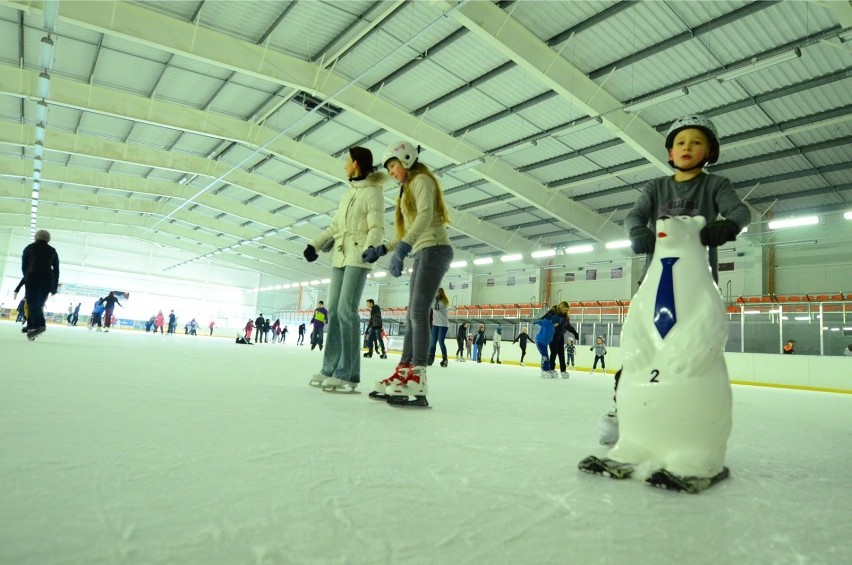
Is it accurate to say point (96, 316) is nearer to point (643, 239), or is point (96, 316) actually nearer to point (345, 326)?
point (345, 326)

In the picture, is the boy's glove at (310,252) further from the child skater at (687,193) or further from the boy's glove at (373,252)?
the child skater at (687,193)

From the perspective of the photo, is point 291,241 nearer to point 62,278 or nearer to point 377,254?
point 62,278

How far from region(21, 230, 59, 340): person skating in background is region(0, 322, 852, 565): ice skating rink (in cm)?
542

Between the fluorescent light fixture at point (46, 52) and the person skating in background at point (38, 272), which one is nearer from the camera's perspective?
the person skating in background at point (38, 272)

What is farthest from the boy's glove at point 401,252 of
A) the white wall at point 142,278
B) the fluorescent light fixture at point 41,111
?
the white wall at point 142,278

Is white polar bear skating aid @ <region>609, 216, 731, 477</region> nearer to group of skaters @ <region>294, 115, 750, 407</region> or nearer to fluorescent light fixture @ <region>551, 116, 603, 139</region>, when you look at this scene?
group of skaters @ <region>294, 115, 750, 407</region>

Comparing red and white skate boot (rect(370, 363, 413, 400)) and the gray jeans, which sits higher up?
the gray jeans

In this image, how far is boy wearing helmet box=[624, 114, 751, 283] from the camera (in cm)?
167

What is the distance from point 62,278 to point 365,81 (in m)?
30.0

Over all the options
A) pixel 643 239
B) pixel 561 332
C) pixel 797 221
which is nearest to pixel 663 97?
pixel 561 332

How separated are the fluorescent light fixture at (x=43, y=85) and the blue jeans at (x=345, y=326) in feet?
36.9

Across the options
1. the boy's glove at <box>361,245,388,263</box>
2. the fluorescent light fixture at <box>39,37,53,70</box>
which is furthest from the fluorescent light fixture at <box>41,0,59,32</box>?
the boy's glove at <box>361,245,388,263</box>

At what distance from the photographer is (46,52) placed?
9594mm

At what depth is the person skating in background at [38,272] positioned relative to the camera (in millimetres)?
6230
